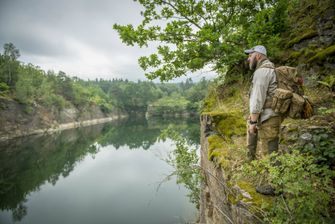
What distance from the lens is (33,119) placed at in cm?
4928

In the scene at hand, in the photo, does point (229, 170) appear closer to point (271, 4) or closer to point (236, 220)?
point (236, 220)

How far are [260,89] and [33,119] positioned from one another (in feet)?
178

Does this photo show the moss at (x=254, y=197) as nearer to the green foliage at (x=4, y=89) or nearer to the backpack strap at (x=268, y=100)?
the backpack strap at (x=268, y=100)

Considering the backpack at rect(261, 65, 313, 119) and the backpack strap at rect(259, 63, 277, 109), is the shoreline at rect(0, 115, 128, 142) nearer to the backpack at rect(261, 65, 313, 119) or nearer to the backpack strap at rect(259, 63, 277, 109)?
the backpack strap at rect(259, 63, 277, 109)

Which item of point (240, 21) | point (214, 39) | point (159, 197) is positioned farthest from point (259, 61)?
point (159, 197)

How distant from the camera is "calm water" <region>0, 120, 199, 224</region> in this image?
14.4 m

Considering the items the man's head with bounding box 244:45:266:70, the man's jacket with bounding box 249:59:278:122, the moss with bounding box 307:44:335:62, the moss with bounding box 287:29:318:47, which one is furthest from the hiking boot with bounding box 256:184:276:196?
the moss with bounding box 287:29:318:47

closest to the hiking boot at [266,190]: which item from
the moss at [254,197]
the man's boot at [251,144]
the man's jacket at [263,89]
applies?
the moss at [254,197]

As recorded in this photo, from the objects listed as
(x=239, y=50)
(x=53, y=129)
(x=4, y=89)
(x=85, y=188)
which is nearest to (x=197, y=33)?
(x=239, y=50)

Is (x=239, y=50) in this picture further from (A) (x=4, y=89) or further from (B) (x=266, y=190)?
(A) (x=4, y=89)

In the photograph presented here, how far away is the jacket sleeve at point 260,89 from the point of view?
3.57 metres

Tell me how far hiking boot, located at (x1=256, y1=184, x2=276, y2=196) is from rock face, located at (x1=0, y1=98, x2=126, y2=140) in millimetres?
44843

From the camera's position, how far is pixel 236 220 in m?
3.31

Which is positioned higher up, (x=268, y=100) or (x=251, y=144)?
(x=268, y=100)
